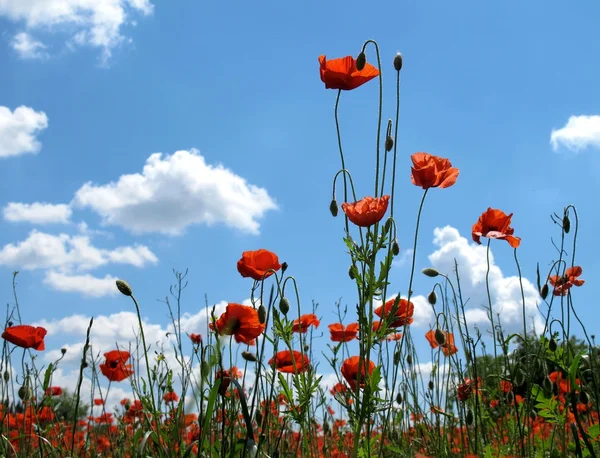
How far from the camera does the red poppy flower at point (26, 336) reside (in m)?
2.86

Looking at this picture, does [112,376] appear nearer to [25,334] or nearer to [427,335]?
[25,334]

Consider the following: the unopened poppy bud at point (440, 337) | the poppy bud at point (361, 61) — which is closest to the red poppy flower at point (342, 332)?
the unopened poppy bud at point (440, 337)

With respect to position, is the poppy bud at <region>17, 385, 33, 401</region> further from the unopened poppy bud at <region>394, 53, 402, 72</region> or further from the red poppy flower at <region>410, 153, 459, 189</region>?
the unopened poppy bud at <region>394, 53, 402, 72</region>

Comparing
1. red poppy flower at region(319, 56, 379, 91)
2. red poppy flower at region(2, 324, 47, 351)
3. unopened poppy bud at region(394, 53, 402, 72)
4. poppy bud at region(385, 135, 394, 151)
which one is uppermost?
unopened poppy bud at region(394, 53, 402, 72)

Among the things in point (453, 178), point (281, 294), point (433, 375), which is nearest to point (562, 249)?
point (453, 178)

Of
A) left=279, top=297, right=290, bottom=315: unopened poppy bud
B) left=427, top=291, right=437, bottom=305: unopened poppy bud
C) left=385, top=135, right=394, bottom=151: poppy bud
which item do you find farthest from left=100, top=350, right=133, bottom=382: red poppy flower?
left=385, top=135, right=394, bottom=151: poppy bud

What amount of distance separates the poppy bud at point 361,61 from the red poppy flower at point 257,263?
0.75 meters

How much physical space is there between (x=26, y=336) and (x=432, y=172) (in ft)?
6.17

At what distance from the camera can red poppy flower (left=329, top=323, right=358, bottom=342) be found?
3373 mm

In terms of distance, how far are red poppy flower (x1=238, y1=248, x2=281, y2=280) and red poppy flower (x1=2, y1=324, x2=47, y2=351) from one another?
3.54ft

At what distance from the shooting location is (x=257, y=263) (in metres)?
2.46

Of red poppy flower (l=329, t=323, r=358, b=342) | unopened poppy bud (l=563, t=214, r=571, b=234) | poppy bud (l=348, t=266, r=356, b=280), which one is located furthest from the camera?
red poppy flower (l=329, t=323, r=358, b=342)

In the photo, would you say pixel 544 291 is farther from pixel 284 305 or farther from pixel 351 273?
pixel 284 305

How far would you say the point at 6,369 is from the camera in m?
3.17
